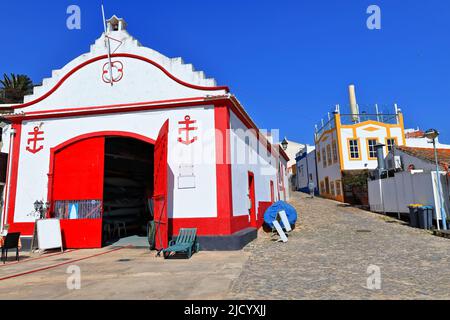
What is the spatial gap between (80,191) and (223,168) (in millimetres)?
5357

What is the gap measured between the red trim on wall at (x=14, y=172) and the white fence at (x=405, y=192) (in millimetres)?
17219

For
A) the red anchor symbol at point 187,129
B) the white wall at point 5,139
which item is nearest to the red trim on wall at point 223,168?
the red anchor symbol at point 187,129

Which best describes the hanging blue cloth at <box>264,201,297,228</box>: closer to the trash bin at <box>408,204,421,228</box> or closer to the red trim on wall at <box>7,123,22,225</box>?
the trash bin at <box>408,204,421,228</box>

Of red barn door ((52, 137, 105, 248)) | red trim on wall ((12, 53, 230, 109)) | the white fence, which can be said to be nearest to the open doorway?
red barn door ((52, 137, 105, 248))

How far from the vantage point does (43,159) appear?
39.1 feet

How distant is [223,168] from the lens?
33.9ft

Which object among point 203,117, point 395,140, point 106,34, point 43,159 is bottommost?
point 43,159

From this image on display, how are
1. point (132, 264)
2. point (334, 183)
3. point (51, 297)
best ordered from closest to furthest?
point (51, 297) → point (132, 264) → point (334, 183)

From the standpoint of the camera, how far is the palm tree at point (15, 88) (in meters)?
33.7

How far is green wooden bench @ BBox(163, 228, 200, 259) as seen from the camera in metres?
9.05

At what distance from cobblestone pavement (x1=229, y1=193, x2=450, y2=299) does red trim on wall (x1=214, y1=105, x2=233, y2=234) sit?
4.34ft

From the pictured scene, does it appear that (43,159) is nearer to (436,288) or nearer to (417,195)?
(436,288)

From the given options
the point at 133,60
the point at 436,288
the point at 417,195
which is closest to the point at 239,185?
the point at 133,60

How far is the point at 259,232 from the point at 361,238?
4.27 metres
